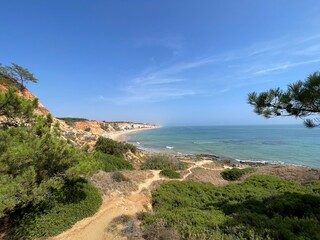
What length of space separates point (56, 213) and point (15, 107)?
352cm

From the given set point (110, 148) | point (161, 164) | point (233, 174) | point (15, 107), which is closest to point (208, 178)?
point (233, 174)

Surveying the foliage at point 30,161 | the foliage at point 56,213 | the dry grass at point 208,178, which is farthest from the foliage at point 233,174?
the foliage at point 30,161

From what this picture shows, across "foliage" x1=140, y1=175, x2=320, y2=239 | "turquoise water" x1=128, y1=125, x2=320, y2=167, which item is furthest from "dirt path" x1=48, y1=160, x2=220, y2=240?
"turquoise water" x1=128, y1=125, x2=320, y2=167

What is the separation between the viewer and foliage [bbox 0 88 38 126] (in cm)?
584

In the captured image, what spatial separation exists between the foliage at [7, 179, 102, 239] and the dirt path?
233 mm

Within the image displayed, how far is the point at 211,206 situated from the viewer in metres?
8.45

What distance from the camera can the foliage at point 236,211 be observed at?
5531mm

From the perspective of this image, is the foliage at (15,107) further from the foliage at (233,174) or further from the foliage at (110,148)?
the foliage at (110,148)

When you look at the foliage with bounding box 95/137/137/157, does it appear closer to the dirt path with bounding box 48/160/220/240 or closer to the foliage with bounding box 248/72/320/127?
the dirt path with bounding box 48/160/220/240

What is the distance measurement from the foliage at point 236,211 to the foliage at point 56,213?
222 centimetres

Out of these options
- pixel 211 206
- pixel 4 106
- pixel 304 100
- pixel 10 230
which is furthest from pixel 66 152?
pixel 304 100

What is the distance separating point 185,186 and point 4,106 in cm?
881

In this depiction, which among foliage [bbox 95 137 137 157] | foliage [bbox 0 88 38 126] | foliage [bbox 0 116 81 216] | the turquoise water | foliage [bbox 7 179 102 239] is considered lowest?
the turquoise water

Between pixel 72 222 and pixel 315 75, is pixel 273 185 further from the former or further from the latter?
pixel 72 222
